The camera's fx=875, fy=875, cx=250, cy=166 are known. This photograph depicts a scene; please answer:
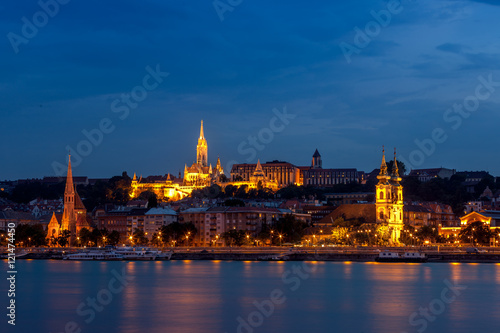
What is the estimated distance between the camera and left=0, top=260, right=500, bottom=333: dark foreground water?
95.0 ft

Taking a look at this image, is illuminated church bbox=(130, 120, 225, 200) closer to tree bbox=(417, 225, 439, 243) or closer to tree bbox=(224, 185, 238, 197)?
tree bbox=(224, 185, 238, 197)

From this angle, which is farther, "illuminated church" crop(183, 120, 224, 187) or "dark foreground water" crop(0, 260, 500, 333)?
"illuminated church" crop(183, 120, 224, 187)

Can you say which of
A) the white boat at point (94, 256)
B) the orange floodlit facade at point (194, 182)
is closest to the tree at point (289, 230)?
the white boat at point (94, 256)

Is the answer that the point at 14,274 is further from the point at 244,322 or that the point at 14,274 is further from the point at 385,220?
the point at 385,220

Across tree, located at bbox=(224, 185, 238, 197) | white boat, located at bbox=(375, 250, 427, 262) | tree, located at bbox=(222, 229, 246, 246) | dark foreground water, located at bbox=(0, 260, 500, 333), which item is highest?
tree, located at bbox=(224, 185, 238, 197)

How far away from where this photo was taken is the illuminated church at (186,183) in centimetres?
16475

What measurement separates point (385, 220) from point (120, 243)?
30974 mm

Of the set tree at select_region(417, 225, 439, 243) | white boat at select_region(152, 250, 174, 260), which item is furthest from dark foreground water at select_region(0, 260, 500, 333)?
tree at select_region(417, 225, 439, 243)

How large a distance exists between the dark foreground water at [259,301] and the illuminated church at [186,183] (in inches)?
4330

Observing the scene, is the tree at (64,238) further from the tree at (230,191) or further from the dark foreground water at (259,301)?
the tree at (230,191)

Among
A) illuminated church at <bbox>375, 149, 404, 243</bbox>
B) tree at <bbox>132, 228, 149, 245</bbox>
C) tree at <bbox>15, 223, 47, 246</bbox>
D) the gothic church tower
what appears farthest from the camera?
the gothic church tower

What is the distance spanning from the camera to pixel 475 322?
2961 cm

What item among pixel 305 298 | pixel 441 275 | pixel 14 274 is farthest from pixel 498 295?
pixel 14 274

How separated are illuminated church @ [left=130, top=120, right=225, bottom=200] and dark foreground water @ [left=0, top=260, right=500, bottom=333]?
110 metres
